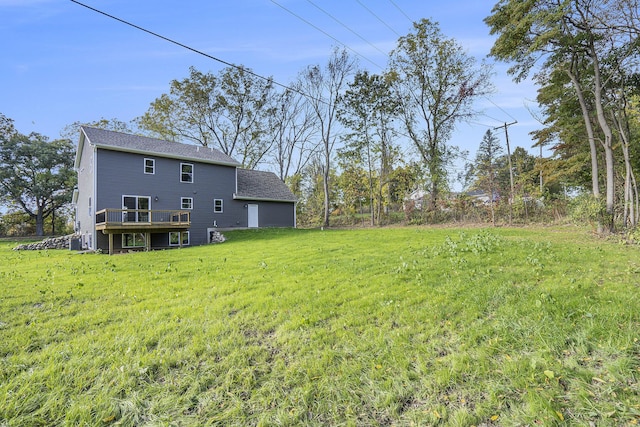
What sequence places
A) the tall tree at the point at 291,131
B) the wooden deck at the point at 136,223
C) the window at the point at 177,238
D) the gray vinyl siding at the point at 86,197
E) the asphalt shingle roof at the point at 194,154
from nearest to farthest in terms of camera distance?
the wooden deck at the point at 136,223, the gray vinyl siding at the point at 86,197, the asphalt shingle roof at the point at 194,154, the window at the point at 177,238, the tall tree at the point at 291,131

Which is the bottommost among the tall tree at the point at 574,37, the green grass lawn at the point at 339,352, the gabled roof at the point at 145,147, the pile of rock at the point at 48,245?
the green grass lawn at the point at 339,352

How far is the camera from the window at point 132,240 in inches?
579

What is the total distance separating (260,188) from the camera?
20.8m

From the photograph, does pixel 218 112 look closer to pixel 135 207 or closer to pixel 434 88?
pixel 135 207

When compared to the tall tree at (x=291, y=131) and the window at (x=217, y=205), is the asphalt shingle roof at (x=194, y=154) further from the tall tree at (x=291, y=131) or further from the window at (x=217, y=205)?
the tall tree at (x=291, y=131)

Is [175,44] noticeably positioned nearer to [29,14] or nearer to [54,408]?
[29,14]

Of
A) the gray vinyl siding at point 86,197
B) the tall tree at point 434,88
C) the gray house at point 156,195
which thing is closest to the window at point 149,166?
the gray house at point 156,195

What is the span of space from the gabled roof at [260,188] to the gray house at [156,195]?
0.08 metres

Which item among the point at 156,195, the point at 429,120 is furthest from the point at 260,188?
the point at 429,120

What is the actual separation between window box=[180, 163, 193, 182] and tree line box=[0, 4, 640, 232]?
7583 millimetres

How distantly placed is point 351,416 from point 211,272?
202 inches

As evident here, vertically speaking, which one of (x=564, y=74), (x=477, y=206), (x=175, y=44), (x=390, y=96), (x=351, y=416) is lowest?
(x=351, y=416)

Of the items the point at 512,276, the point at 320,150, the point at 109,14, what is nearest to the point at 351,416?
the point at 512,276

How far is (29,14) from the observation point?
6.13 meters
